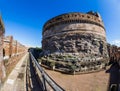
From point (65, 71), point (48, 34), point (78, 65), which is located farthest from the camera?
point (48, 34)

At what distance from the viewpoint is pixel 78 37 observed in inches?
966

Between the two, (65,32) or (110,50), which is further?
(110,50)

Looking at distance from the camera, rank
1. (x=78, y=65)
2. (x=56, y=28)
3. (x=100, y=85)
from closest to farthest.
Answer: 1. (x=100, y=85)
2. (x=78, y=65)
3. (x=56, y=28)

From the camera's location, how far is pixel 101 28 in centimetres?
2789

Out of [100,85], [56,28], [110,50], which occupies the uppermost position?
[56,28]

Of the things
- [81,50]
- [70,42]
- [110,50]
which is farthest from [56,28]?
[110,50]

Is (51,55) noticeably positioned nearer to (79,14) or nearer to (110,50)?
(79,14)

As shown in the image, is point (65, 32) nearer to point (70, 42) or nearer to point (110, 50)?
point (70, 42)

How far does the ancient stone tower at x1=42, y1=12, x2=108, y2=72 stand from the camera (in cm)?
2411

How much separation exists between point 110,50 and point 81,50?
9.95m

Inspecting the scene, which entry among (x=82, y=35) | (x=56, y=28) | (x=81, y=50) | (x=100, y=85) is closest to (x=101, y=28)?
(x=82, y=35)

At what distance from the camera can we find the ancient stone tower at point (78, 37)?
24.1 metres

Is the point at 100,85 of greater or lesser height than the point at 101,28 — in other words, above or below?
below

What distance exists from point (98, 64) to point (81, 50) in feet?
12.9
